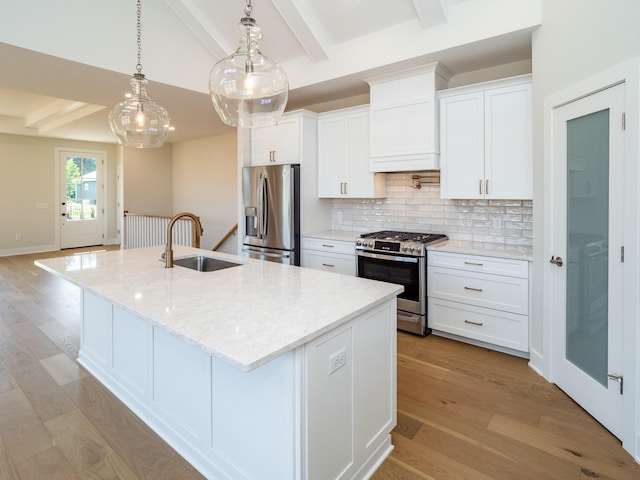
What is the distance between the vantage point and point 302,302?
1788 mm

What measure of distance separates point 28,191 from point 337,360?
9.38m

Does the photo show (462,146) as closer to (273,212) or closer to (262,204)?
(273,212)

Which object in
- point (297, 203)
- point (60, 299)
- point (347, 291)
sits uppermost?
point (297, 203)

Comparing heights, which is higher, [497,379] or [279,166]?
[279,166]

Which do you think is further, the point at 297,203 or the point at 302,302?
the point at 297,203

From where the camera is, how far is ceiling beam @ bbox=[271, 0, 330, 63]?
349 cm

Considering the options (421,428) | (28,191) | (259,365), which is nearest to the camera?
(259,365)

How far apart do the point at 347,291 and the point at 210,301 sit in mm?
688

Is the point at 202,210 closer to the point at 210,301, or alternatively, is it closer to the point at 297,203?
the point at 297,203

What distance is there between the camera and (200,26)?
13.4ft

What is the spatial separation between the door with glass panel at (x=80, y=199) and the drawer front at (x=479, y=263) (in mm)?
8739

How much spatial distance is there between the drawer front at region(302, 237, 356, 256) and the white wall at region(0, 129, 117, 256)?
7.25 metres

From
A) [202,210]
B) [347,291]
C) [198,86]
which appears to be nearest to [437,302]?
[347,291]

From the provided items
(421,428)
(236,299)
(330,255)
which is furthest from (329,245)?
(236,299)
